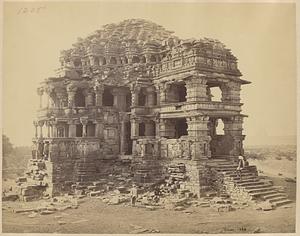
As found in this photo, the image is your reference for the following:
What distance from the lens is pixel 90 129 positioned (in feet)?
18.9

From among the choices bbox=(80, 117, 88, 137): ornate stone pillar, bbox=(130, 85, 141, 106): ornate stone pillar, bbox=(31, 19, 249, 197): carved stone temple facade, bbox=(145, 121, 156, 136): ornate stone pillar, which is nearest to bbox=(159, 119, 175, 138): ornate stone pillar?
bbox=(31, 19, 249, 197): carved stone temple facade

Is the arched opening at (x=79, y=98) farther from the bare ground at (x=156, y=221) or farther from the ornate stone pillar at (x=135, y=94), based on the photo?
the bare ground at (x=156, y=221)

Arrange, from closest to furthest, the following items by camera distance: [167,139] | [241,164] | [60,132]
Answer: [241,164], [60,132], [167,139]

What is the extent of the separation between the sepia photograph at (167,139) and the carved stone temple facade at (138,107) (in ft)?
0.06

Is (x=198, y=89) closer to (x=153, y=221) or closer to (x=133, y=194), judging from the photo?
(x=133, y=194)

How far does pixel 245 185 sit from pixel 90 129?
1.77 meters

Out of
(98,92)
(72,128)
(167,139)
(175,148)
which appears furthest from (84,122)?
(175,148)

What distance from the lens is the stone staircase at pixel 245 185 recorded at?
4879 millimetres

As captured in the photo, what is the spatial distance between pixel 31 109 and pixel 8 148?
0.40 m

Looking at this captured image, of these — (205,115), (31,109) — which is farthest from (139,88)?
(31,109)

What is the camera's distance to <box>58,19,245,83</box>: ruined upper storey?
16.4 feet

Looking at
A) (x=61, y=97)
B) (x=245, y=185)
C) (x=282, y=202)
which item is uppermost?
(x=61, y=97)

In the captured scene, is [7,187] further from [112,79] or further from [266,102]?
[266,102]

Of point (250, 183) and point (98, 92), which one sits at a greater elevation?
point (98, 92)
